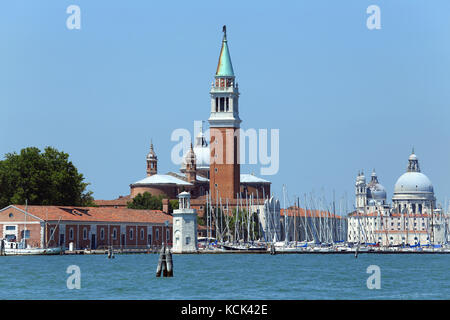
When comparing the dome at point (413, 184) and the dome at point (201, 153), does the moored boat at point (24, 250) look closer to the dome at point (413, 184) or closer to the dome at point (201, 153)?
the dome at point (201, 153)

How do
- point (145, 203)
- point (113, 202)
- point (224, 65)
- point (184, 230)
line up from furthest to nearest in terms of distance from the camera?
point (113, 202) → point (224, 65) → point (145, 203) → point (184, 230)

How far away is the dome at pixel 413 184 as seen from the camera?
185125mm

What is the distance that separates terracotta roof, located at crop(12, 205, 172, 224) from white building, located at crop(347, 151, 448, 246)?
211 ft

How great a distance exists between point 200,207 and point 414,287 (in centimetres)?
7132

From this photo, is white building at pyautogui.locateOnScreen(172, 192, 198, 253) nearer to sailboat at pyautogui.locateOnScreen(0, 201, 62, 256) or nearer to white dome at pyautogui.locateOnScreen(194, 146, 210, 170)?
sailboat at pyautogui.locateOnScreen(0, 201, 62, 256)

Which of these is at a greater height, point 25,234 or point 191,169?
point 191,169

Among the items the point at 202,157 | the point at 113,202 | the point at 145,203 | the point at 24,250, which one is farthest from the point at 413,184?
the point at 24,250

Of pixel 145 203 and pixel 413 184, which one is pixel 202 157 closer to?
pixel 145 203

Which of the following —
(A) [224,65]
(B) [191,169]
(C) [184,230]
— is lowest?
(C) [184,230]

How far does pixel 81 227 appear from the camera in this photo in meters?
80.2

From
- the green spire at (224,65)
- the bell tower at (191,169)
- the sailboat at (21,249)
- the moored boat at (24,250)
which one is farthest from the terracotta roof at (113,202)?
the moored boat at (24,250)

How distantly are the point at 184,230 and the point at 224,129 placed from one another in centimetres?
2795
